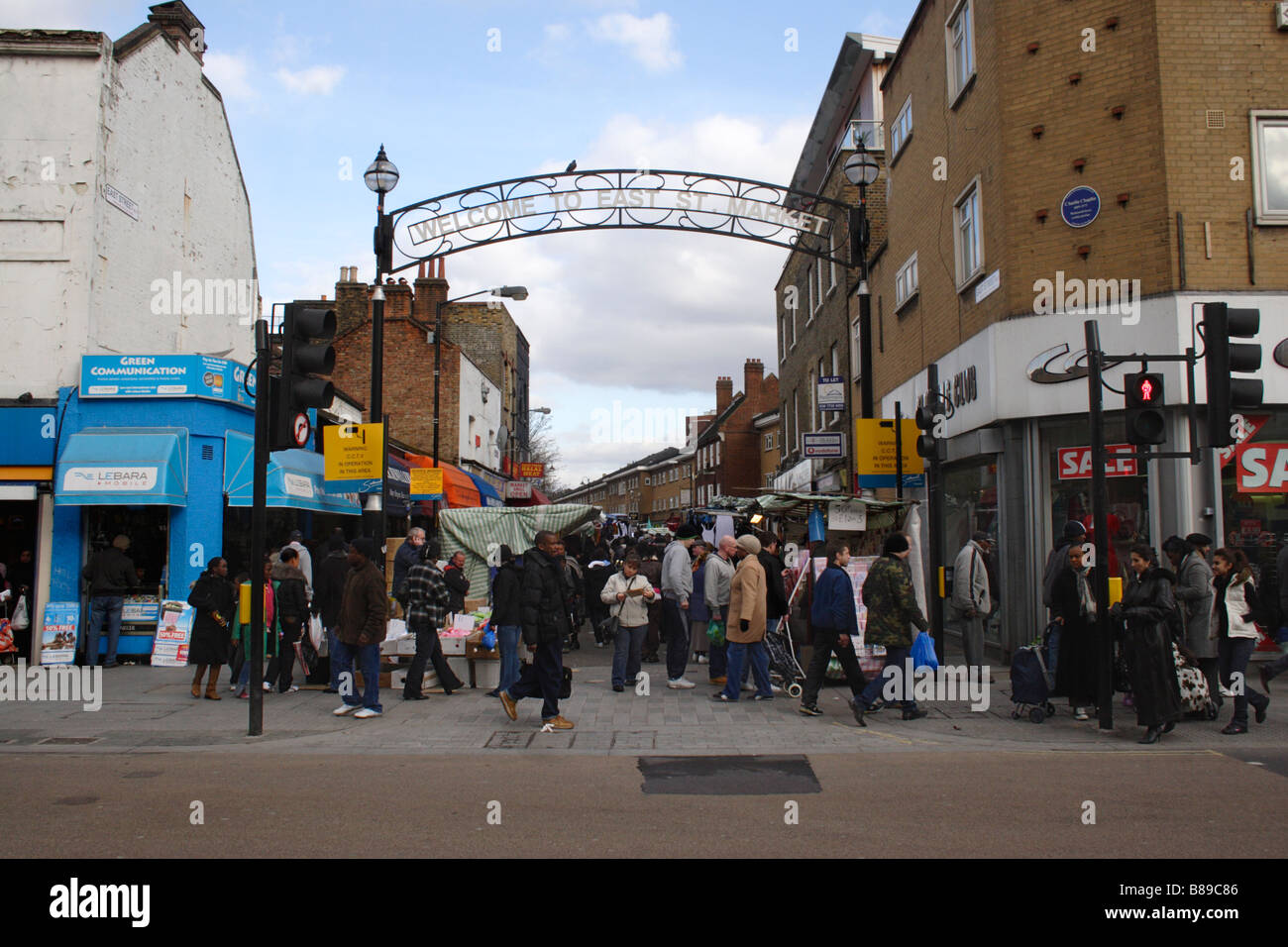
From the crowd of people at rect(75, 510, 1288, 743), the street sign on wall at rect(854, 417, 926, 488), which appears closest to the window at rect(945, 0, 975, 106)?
the street sign on wall at rect(854, 417, 926, 488)

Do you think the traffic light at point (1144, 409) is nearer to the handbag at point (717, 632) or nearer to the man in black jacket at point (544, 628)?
the handbag at point (717, 632)

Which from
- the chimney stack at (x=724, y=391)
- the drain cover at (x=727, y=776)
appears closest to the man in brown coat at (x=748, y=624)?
the drain cover at (x=727, y=776)

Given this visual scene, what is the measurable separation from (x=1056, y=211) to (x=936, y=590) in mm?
5652

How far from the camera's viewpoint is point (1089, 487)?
12992 mm

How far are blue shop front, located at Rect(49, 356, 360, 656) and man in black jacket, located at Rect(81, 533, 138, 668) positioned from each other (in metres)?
0.57

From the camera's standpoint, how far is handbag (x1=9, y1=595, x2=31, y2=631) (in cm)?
1389

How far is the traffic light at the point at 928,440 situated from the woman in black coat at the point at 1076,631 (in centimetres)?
247

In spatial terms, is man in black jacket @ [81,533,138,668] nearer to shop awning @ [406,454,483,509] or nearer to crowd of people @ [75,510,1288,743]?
crowd of people @ [75,510,1288,743]

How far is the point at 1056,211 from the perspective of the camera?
1329cm

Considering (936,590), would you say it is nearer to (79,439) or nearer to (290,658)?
(290,658)

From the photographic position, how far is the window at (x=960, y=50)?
15.1m

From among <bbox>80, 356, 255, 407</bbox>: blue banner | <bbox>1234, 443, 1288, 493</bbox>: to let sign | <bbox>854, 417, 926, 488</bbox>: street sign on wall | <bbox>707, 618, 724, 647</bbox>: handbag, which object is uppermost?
<bbox>80, 356, 255, 407</bbox>: blue banner

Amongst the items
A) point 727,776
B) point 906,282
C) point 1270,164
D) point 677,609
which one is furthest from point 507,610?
point 906,282
